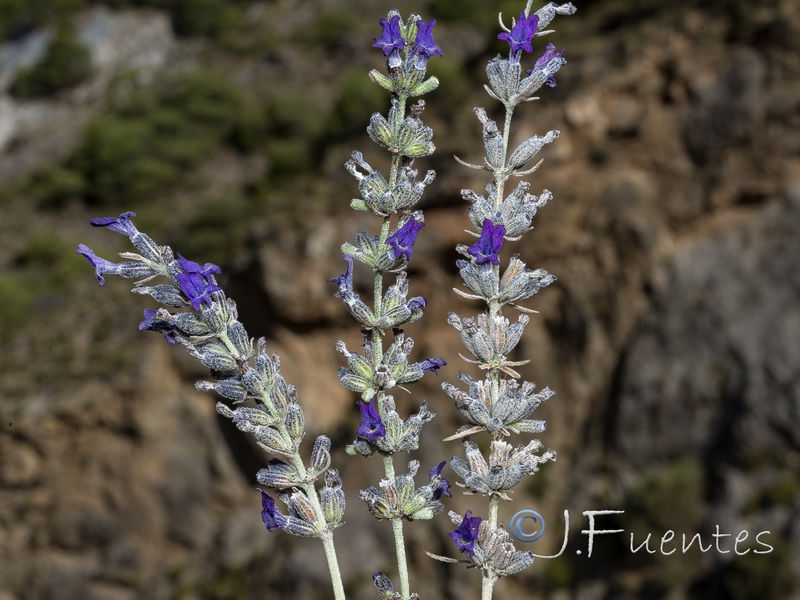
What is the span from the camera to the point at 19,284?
96.9ft

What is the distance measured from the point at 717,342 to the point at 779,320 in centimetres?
89

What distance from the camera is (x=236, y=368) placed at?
1652 mm

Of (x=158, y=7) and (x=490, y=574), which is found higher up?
(x=490, y=574)

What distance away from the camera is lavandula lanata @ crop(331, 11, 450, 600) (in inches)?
67.4

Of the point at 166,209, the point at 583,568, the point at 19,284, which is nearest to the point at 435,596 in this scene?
the point at 583,568

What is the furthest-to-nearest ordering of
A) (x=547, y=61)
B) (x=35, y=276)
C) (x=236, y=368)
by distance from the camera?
(x=35, y=276)
(x=547, y=61)
(x=236, y=368)

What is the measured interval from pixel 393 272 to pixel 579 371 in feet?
40.1

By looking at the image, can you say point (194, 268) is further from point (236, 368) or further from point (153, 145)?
point (153, 145)

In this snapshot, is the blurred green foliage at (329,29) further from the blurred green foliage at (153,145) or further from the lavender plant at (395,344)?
the lavender plant at (395,344)

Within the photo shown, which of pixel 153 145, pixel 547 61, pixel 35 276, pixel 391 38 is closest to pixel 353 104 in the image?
pixel 35 276

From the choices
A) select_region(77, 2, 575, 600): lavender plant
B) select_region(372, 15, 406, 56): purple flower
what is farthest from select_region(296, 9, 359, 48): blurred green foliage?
select_region(77, 2, 575, 600): lavender plant

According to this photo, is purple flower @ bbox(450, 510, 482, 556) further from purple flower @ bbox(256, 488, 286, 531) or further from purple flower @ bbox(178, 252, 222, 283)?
purple flower @ bbox(178, 252, 222, 283)

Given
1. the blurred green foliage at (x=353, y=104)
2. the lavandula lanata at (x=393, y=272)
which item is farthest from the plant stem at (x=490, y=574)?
the blurred green foliage at (x=353, y=104)

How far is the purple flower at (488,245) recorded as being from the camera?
170 centimetres
